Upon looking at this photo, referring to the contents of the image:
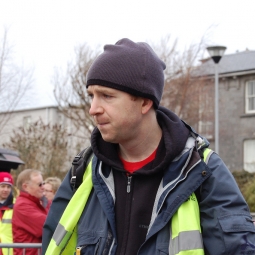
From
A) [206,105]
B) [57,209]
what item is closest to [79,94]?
[206,105]

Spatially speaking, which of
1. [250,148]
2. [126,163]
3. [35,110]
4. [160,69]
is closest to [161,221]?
[126,163]

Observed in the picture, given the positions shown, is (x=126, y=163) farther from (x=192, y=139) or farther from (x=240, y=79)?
(x=240, y=79)

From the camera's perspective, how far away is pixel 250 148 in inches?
1284

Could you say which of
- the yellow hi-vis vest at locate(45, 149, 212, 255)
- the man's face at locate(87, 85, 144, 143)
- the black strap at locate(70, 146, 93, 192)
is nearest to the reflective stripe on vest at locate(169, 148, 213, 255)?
the yellow hi-vis vest at locate(45, 149, 212, 255)

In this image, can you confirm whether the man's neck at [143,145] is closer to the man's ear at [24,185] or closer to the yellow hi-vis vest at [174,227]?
the yellow hi-vis vest at [174,227]

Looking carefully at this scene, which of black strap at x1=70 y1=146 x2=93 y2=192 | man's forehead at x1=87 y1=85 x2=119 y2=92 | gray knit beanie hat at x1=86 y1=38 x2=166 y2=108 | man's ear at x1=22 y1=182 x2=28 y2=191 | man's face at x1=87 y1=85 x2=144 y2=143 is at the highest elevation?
gray knit beanie hat at x1=86 y1=38 x2=166 y2=108

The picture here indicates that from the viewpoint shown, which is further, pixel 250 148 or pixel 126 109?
pixel 250 148

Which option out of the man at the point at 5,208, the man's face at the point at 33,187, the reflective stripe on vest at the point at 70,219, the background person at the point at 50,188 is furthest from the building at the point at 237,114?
the reflective stripe on vest at the point at 70,219

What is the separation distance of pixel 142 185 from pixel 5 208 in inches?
205

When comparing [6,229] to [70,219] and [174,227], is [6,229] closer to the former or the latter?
[70,219]

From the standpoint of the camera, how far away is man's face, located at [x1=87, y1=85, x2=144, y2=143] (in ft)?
8.86

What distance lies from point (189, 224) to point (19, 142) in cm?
1658

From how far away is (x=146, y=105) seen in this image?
2.79 m

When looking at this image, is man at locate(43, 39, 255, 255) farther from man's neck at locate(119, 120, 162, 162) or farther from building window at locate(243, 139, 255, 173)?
building window at locate(243, 139, 255, 173)
